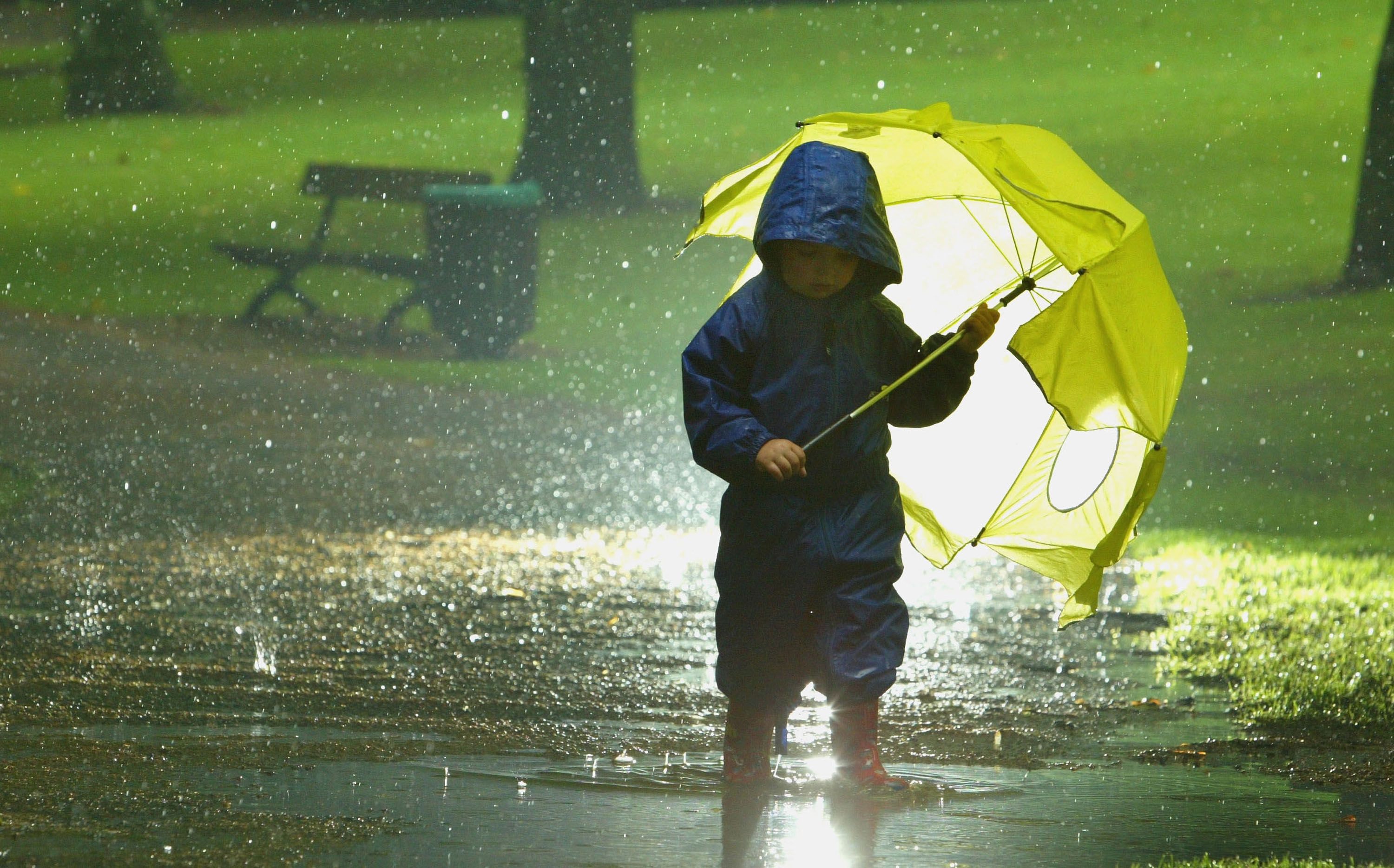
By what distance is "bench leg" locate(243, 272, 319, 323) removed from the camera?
13453 millimetres

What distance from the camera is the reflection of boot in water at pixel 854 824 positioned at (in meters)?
3.59

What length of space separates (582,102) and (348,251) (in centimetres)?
268

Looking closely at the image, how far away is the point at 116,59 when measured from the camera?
14414mm

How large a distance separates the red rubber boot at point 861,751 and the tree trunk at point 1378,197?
10.4m

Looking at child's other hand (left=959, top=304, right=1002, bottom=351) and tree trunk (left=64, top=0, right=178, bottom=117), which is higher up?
tree trunk (left=64, top=0, right=178, bottom=117)

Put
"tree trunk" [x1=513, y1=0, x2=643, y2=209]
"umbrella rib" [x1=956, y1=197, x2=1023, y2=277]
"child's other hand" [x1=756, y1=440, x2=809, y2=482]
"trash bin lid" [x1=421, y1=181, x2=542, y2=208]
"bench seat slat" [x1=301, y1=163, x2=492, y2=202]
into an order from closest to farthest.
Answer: "child's other hand" [x1=756, y1=440, x2=809, y2=482]
"umbrella rib" [x1=956, y1=197, x2=1023, y2=277]
"trash bin lid" [x1=421, y1=181, x2=542, y2=208]
"bench seat slat" [x1=301, y1=163, x2=492, y2=202]
"tree trunk" [x1=513, y1=0, x2=643, y2=209]

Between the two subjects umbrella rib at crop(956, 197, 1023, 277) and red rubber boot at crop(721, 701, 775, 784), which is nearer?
red rubber boot at crop(721, 701, 775, 784)

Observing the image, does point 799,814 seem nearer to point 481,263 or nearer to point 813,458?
point 813,458

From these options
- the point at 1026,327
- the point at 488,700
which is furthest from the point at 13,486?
the point at 1026,327

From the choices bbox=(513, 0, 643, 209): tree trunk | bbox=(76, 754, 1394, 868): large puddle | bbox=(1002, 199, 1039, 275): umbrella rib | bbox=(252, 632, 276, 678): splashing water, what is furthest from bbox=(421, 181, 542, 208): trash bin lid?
bbox=(76, 754, 1394, 868): large puddle

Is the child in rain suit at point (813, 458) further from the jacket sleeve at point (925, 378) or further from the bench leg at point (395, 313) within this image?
the bench leg at point (395, 313)

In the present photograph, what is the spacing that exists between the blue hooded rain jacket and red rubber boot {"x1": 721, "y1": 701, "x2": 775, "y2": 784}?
0.16ft

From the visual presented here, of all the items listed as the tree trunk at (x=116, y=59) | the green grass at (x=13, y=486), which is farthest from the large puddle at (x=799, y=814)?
the tree trunk at (x=116, y=59)

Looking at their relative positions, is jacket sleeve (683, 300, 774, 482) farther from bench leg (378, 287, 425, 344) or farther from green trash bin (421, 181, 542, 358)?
bench leg (378, 287, 425, 344)
